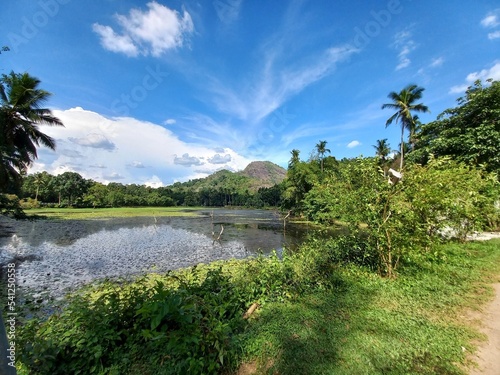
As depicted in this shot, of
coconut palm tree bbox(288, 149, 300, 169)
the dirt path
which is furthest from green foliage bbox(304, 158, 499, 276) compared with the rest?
coconut palm tree bbox(288, 149, 300, 169)

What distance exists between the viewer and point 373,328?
4051 millimetres

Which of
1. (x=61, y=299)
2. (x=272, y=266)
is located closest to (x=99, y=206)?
(x=61, y=299)

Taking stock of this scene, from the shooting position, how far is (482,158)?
522 inches

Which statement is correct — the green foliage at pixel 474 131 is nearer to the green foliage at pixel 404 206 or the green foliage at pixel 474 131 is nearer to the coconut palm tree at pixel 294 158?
the green foliage at pixel 404 206

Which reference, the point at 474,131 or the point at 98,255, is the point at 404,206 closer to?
the point at 474,131

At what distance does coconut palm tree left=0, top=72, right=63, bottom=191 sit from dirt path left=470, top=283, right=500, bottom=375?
73.2ft

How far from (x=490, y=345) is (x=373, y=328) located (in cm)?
159

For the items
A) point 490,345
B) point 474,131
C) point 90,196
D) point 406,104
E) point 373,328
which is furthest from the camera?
point 90,196

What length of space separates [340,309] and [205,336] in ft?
8.84

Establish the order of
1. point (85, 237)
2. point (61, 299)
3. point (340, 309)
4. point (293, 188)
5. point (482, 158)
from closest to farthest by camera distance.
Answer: point (340, 309) < point (61, 299) < point (482, 158) < point (85, 237) < point (293, 188)

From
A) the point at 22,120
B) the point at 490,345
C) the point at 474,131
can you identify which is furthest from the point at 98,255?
the point at 474,131

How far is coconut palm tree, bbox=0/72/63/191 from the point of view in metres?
17.1

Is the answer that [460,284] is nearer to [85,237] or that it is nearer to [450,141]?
[450,141]

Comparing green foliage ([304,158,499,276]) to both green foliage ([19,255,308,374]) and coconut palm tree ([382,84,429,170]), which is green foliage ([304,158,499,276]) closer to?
green foliage ([19,255,308,374])
